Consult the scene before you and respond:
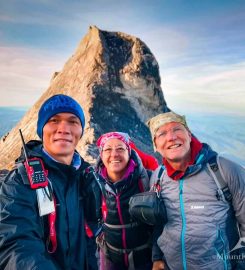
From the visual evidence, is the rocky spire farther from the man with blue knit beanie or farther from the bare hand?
the man with blue knit beanie

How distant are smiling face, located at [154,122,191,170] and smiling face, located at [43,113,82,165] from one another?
1.74 meters

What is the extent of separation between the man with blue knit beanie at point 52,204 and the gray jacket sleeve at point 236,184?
201 cm

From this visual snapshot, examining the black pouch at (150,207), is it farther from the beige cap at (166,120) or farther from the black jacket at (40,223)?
the black jacket at (40,223)

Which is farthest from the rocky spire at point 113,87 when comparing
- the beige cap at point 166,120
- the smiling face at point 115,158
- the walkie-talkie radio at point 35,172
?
the walkie-talkie radio at point 35,172

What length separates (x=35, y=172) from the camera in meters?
2.85

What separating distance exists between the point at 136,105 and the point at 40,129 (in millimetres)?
14779

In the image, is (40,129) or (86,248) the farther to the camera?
(40,129)

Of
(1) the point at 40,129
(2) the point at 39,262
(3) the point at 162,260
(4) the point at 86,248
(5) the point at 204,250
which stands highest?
(1) the point at 40,129

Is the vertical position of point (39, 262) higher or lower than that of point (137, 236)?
higher

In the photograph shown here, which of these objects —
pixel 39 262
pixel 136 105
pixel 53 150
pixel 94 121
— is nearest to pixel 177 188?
pixel 53 150

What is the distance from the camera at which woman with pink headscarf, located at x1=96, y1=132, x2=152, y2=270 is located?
5293 millimetres

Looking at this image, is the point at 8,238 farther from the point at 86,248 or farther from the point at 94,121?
the point at 94,121

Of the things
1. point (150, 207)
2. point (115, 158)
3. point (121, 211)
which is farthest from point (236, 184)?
point (115, 158)

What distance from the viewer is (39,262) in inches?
96.0
